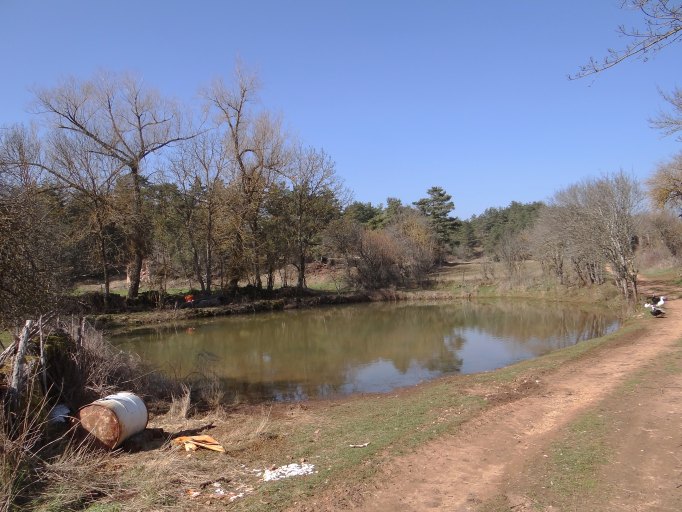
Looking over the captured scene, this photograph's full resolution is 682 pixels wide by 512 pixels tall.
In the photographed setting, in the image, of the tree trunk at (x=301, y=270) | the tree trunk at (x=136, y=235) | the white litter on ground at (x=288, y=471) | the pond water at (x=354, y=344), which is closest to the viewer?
the white litter on ground at (x=288, y=471)

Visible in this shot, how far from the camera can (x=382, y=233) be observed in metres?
45.7

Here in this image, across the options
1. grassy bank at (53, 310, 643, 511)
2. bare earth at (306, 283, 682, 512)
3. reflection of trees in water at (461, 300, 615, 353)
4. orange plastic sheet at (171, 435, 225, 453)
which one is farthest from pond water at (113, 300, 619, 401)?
bare earth at (306, 283, 682, 512)

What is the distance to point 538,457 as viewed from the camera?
245 inches

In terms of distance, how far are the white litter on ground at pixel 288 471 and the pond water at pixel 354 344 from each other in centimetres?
641

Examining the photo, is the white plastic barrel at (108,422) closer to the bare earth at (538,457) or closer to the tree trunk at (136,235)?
the bare earth at (538,457)

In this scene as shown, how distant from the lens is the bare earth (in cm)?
505

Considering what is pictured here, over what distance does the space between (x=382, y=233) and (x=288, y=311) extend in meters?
Result: 14.9

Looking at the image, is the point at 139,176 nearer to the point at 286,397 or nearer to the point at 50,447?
the point at 286,397

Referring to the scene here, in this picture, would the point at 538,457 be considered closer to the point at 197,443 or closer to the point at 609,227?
the point at 197,443

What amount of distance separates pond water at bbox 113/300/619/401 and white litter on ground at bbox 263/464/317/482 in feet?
21.0

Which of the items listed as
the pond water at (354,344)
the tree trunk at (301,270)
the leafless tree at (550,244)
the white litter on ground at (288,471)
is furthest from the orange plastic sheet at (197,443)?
the tree trunk at (301,270)

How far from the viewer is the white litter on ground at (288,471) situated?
235 inches

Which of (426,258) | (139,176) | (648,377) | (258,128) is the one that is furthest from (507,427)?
(426,258)

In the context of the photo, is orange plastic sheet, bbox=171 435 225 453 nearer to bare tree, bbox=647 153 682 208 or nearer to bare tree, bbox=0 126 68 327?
bare tree, bbox=0 126 68 327
